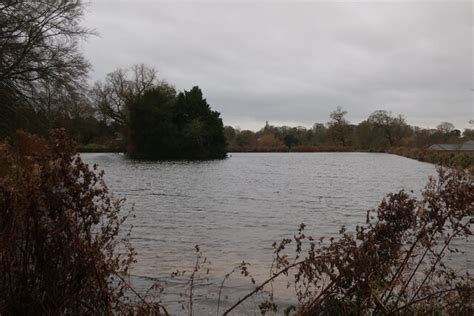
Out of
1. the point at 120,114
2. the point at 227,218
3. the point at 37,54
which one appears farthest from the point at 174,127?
the point at 227,218

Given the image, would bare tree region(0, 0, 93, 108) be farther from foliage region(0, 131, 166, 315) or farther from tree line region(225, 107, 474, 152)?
tree line region(225, 107, 474, 152)

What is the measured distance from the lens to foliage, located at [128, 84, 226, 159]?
74.6 m

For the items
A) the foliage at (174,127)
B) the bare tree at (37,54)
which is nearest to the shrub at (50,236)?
the bare tree at (37,54)

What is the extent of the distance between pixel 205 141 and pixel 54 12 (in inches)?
2102

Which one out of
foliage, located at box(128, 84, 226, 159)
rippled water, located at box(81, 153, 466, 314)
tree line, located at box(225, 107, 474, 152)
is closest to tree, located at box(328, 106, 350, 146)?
tree line, located at box(225, 107, 474, 152)

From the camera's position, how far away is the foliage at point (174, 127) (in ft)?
245

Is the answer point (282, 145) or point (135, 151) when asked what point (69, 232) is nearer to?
point (135, 151)

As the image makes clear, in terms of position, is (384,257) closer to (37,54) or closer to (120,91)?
(37,54)

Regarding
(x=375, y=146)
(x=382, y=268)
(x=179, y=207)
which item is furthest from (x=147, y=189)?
(x=375, y=146)

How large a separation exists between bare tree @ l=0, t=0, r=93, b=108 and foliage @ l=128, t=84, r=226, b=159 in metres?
47.9

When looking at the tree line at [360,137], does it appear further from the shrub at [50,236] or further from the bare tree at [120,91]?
the shrub at [50,236]

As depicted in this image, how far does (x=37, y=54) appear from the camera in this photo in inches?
933

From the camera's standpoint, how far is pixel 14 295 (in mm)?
3955

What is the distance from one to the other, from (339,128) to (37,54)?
110827 millimetres
